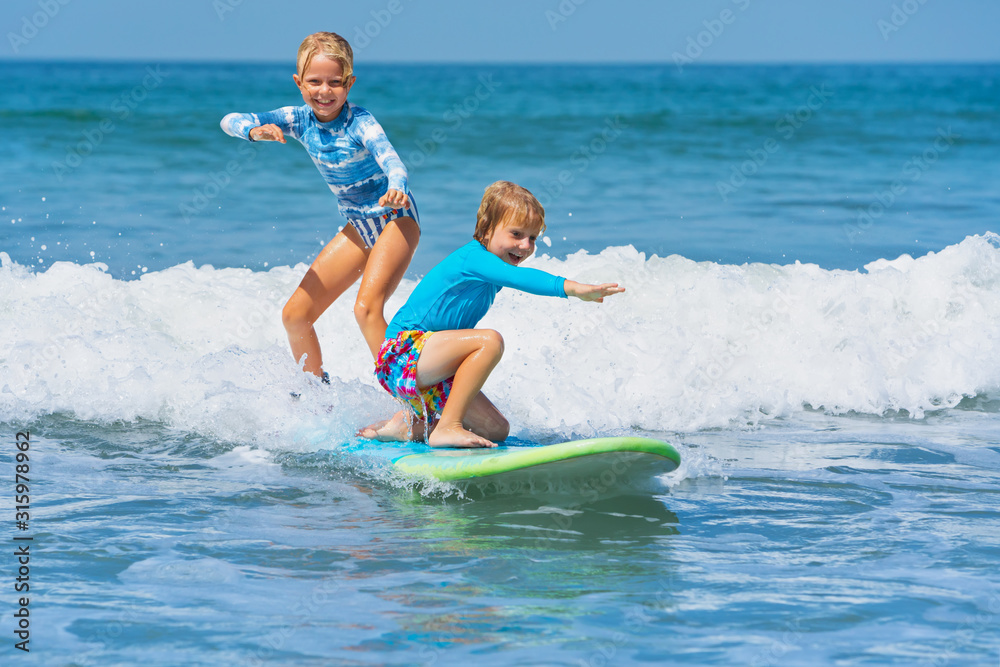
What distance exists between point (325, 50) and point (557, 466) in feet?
7.58

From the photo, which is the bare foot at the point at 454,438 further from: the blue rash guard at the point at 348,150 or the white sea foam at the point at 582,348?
the blue rash guard at the point at 348,150

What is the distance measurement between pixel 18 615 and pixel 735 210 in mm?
10540

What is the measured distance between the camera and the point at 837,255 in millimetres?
10023

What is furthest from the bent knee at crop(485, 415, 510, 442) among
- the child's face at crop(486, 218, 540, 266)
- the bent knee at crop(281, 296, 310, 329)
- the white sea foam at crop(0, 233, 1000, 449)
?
the bent knee at crop(281, 296, 310, 329)

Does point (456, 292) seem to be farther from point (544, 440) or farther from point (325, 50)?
point (325, 50)

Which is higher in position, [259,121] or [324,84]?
[324,84]

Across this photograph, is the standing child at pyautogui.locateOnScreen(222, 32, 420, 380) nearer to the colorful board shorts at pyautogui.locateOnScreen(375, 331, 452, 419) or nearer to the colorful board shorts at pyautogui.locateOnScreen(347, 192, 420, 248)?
the colorful board shorts at pyautogui.locateOnScreen(347, 192, 420, 248)

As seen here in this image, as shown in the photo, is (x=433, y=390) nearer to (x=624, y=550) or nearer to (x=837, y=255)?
(x=624, y=550)

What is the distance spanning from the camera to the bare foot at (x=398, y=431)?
15.8ft

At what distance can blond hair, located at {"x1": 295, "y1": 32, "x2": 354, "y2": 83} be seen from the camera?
4.91 m

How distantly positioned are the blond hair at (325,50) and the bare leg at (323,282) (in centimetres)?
84

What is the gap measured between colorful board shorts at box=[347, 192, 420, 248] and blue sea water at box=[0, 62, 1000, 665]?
0.82 meters

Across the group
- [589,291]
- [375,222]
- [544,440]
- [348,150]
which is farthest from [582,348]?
[589,291]

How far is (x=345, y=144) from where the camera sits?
5.03 meters
